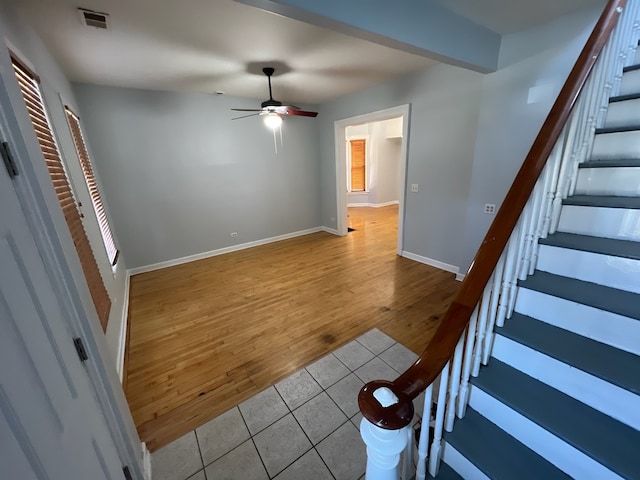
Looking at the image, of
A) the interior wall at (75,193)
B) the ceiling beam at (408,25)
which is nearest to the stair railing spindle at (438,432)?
the interior wall at (75,193)

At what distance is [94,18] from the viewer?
71.1 inches

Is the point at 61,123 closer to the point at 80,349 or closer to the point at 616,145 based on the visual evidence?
the point at 80,349

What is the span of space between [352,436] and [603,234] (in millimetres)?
1766

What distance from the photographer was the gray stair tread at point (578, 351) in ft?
3.08

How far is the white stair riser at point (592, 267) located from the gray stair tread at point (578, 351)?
305mm

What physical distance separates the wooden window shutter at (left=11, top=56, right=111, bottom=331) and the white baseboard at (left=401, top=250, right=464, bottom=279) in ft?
12.2

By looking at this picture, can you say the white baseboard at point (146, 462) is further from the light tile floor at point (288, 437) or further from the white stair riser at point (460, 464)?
the white stair riser at point (460, 464)

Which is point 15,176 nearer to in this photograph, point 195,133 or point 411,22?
point 411,22

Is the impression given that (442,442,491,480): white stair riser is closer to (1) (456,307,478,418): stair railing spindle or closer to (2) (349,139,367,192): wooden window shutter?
(1) (456,307,478,418): stair railing spindle

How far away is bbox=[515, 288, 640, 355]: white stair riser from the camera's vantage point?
1.02 metres

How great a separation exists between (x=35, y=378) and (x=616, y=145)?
271cm

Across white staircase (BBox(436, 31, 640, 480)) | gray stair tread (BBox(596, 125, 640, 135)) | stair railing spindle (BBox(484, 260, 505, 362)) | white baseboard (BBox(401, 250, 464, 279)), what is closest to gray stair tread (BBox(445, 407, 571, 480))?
white staircase (BBox(436, 31, 640, 480))

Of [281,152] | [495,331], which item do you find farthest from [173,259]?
[495,331]

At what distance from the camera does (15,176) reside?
746 mm
